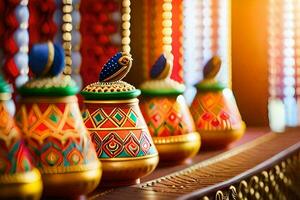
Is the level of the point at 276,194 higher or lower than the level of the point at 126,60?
lower

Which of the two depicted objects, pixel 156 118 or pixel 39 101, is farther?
pixel 156 118

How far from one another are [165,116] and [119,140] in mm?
224

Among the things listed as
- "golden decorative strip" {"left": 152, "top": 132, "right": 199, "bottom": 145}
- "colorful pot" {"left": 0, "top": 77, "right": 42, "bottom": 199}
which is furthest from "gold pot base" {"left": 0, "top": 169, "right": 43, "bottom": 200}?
"golden decorative strip" {"left": 152, "top": 132, "right": 199, "bottom": 145}

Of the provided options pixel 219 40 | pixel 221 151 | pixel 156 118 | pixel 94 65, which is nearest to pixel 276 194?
pixel 221 151

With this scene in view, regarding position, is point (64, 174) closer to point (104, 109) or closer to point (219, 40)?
point (104, 109)

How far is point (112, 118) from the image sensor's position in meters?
1.06

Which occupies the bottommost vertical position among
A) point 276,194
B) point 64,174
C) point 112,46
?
point 276,194

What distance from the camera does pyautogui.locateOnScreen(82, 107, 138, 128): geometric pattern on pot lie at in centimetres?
106

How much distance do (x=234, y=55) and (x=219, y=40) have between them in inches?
3.7

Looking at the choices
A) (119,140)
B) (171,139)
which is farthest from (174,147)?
(119,140)

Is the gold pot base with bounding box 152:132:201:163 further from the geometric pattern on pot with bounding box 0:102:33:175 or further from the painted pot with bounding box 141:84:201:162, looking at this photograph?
the geometric pattern on pot with bounding box 0:102:33:175

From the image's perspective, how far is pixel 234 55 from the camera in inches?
79.0

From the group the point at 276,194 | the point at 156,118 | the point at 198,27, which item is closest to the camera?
the point at 156,118

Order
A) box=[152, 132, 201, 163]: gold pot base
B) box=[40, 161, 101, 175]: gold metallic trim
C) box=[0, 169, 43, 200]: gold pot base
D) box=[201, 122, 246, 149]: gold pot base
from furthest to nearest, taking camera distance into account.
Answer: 1. box=[201, 122, 246, 149]: gold pot base
2. box=[152, 132, 201, 163]: gold pot base
3. box=[40, 161, 101, 175]: gold metallic trim
4. box=[0, 169, 43, 200]: gold pot base
